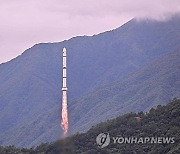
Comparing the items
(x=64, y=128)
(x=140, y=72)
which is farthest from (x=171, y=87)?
(x=64, y=128)

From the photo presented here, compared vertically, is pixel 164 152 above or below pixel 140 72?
below

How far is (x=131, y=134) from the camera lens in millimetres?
77125

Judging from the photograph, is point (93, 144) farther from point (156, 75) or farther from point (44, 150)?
point (156, 75)

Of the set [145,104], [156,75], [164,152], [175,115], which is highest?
[156,75]

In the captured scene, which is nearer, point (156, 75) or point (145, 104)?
point (145, 104)

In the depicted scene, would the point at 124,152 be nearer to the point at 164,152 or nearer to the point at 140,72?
the point at 164,152

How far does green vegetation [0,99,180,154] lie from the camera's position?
7100 centimetres

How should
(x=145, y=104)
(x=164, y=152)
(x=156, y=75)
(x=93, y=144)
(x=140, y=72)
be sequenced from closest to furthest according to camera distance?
(x=164, y=152) → (x=93, y=144) → (x=145, y=104) → (x=156, y=75) → (x=140, y=72)

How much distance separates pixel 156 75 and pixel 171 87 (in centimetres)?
1481

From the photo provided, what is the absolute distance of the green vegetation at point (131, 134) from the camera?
71000 mm

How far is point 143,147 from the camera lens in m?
72.6

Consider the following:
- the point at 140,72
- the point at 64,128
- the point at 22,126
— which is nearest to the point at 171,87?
the point at 140,72

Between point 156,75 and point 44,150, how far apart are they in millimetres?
92392

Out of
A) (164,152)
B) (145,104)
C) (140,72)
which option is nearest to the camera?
(164,152)
